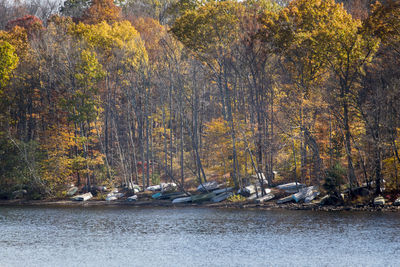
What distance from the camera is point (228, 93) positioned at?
42.2 metres

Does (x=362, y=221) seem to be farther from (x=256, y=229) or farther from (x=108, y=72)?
(x=108, y=72)

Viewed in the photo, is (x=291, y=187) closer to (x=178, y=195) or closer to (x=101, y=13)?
(x=178, y=195)

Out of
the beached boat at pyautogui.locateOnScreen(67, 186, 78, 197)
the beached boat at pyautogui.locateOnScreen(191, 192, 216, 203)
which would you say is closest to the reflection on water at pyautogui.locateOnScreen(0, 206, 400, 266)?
the beached boat at pyautogui.locateOnScreen(191, 192, 216, 203)

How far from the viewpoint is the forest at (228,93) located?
33062 millimetres

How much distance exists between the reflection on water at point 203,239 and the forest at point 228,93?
6.61 metres

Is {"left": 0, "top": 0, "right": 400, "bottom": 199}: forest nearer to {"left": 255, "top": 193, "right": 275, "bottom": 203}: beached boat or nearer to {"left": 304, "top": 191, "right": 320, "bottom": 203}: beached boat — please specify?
{"left": 304, "top": 191, "right": 320, "bottom": 203}: beached boat

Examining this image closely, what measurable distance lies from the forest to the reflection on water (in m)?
6.61

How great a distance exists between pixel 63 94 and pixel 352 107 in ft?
84.2

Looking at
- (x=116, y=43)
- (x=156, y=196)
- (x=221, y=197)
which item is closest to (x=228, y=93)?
(x=221, y=197)

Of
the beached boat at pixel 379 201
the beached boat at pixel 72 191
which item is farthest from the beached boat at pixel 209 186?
the beached boat at pixel 379 201

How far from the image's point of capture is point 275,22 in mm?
36844

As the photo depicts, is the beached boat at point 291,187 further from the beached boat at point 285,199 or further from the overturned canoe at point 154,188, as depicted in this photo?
the overturned canoe at point 154,188

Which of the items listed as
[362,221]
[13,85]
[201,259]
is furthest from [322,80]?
[13,85]

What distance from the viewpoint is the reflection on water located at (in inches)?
775
